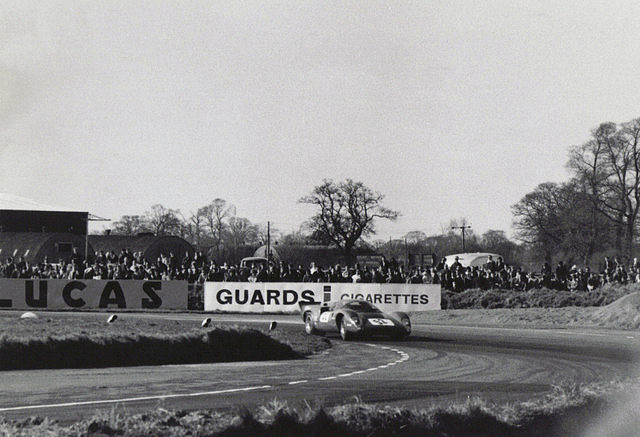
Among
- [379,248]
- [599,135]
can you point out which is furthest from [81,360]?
[379,248]

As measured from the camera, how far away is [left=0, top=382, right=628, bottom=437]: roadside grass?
7.02 meters

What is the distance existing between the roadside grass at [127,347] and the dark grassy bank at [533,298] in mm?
15180

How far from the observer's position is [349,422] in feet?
24.8

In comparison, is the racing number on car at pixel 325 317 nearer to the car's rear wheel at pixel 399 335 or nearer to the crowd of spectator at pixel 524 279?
the car's rear wheel at pixel 399 335

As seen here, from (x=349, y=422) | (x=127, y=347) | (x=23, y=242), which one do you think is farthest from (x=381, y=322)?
(x=23, y=242)

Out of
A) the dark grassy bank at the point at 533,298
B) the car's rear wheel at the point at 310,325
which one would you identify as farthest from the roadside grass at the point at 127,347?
the dark grassy bank at the point at 533,298

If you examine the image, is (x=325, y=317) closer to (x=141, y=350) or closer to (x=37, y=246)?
(x=141, y=350)

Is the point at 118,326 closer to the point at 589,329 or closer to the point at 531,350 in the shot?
the point at 531,350

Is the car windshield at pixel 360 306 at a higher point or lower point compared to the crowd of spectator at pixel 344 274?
lower

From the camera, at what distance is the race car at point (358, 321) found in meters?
22.9

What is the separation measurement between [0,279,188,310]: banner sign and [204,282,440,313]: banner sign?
160 cm

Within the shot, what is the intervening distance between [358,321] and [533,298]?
13.3 m

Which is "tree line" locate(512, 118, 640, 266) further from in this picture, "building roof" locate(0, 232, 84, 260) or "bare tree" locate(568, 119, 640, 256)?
"building roof" locate(0, 232, 84, 260)

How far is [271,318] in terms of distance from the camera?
34125 millimetres
